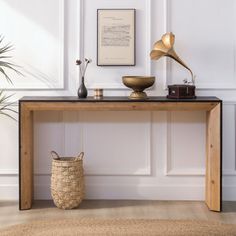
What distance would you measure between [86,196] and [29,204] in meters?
0.53

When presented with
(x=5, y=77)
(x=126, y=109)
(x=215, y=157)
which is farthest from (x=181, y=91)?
(x=5, y=77)

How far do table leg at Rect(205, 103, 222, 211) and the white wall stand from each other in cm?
33

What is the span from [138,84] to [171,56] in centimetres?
36

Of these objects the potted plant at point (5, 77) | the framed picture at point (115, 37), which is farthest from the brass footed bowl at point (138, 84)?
the potted plant at point (5, 77)

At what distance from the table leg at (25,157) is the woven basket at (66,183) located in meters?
0.20

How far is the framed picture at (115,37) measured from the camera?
4.84 meters

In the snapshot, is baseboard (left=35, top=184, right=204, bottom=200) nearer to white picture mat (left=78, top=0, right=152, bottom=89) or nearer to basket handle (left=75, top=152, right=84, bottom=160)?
basket handle (left=75, top=152, right=84, bottom=160)

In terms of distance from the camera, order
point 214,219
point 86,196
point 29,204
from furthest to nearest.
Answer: point 86,196 < point 29,204 < point 214,219

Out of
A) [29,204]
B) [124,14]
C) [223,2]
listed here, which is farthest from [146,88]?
[29,204]

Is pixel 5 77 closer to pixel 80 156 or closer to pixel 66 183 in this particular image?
pixel 80 156

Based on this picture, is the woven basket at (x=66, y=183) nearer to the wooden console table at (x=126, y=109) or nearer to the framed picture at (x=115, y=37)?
the wooden console table at (x=126, y=109)

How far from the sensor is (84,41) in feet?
16.0

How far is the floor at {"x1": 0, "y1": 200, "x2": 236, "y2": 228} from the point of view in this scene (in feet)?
14.4

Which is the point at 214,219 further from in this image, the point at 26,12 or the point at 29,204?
the point at 26,12
